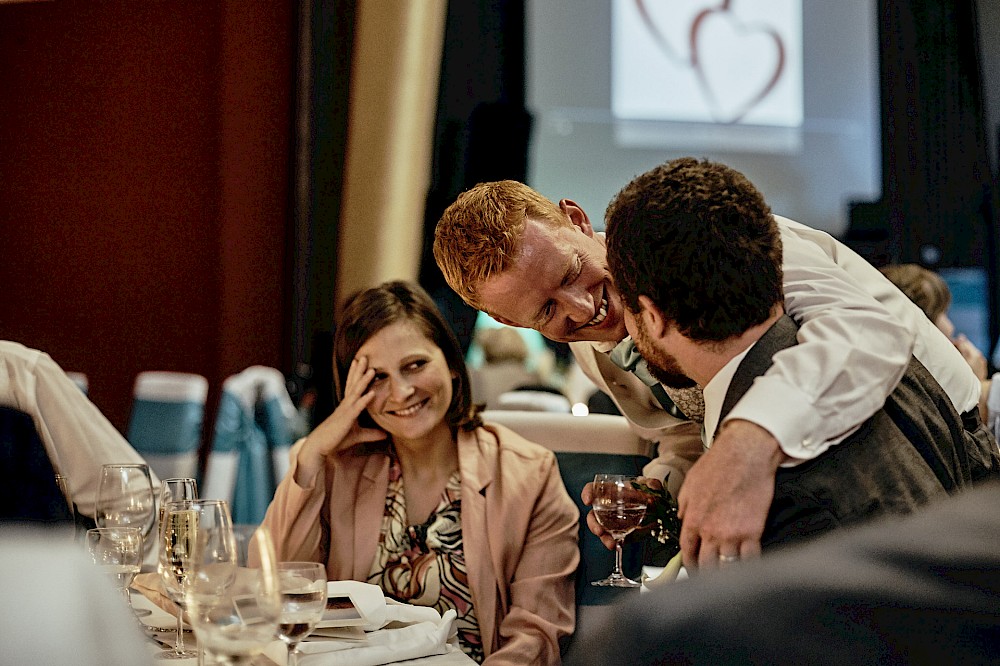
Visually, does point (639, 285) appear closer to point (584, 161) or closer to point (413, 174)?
point (413, 174)

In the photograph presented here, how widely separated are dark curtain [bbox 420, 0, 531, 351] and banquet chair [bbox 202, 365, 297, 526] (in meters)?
1.76

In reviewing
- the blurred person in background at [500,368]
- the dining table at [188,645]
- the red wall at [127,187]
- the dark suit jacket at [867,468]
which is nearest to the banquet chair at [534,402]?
the blurred person in background at [500,368]

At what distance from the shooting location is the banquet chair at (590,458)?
1.98m

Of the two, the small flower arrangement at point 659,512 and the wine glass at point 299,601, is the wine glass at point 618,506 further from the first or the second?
the wine glass at point 299,601

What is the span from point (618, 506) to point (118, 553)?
2.67 ft

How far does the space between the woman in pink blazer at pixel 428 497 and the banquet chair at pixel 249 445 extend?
4.82 feet

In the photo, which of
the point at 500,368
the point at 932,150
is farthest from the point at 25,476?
the point at 932,150

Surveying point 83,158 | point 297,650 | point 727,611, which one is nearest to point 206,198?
point 83,158

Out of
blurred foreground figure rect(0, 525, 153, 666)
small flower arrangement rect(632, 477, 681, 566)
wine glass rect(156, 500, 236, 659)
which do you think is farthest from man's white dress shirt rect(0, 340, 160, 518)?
blurred foreground figure rect(0, 525, 153, 666)

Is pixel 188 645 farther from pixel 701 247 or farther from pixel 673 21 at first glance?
pixel 673 21

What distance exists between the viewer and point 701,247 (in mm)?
1235

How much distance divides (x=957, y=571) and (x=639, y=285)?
80 cm

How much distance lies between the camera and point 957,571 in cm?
52

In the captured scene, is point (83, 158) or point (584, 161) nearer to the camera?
point (83, 158)
